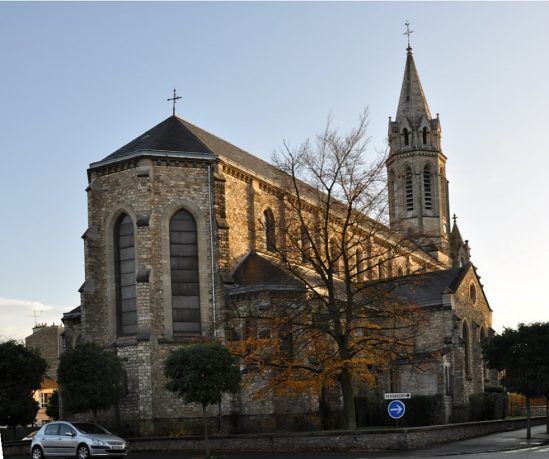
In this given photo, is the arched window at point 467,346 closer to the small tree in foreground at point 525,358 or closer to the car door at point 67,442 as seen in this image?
the small tree in foreground at point 525,358

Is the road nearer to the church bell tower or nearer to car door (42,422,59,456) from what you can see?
car door (42,422,59,456)

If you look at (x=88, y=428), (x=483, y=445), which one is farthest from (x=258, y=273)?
(x=483, y=445)

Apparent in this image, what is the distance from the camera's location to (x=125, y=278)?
1526 inches

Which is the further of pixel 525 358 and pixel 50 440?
pixel 525 358

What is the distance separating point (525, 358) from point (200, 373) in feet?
43.1

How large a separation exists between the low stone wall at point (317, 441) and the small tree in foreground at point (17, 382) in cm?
275

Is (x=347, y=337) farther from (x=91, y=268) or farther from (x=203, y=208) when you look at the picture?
(x=91, y=268)

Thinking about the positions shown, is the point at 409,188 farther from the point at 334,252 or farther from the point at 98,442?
the point at 98,442

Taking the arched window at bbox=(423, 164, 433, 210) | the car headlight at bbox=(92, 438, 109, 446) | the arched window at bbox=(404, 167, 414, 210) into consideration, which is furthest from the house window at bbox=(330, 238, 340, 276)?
the arched window at bbox=(423, 164, 433, 210)

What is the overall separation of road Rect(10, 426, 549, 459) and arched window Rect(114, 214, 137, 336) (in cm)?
1012

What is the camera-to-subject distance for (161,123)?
4344 centimetres

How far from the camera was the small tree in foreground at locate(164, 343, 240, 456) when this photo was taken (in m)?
26.2

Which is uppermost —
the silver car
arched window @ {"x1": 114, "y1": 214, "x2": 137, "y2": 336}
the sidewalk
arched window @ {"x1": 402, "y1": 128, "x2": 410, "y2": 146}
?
arched window @ {"x1": 402, "y1": 128, "x2": 410, "y2": 146}

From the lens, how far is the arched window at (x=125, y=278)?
125 feet
